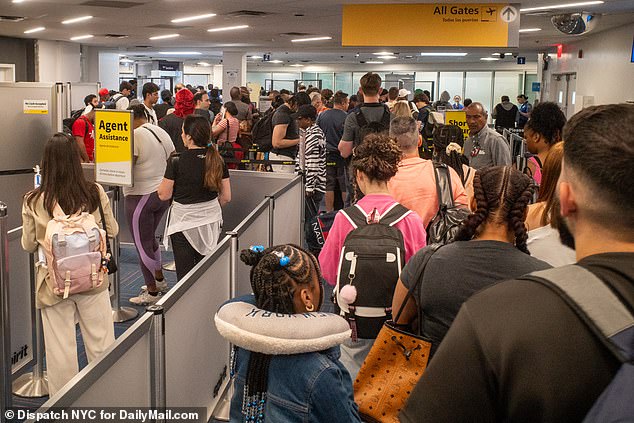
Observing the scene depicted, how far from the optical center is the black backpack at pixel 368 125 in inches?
273

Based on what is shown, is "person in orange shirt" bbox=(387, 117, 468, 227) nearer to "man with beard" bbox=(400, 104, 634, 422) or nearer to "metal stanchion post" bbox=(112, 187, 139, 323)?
"metal stanchion post" bbox=(112, 187, 139, 323)

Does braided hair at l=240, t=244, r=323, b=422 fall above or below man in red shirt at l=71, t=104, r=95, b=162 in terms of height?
below

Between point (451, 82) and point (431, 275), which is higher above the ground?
point (451, 82)

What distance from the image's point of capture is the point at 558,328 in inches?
46.2

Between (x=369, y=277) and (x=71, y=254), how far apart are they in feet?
5.97

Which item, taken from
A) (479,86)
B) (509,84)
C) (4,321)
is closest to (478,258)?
(4,321)

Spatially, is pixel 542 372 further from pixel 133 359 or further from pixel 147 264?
pixel 147 264

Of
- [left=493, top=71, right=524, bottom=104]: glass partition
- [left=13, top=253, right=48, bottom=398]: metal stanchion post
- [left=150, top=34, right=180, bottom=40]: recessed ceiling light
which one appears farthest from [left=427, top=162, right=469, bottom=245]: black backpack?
[left=493, top=71, right=524, bottom=104]: glass partition

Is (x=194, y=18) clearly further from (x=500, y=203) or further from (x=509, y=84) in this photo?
(x=509, y=84)

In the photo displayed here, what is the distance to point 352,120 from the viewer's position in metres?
7.48

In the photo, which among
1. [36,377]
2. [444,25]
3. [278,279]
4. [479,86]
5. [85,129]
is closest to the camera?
[278,279]

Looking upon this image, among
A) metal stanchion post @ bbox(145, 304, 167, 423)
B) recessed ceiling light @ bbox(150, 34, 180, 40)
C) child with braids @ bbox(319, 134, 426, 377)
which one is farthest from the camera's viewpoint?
recessed ceiling light @ bbox(150, 34, 180, 40)

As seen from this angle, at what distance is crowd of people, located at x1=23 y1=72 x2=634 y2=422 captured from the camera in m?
1.19

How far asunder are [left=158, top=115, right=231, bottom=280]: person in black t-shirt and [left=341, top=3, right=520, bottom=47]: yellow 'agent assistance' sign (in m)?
5.09
